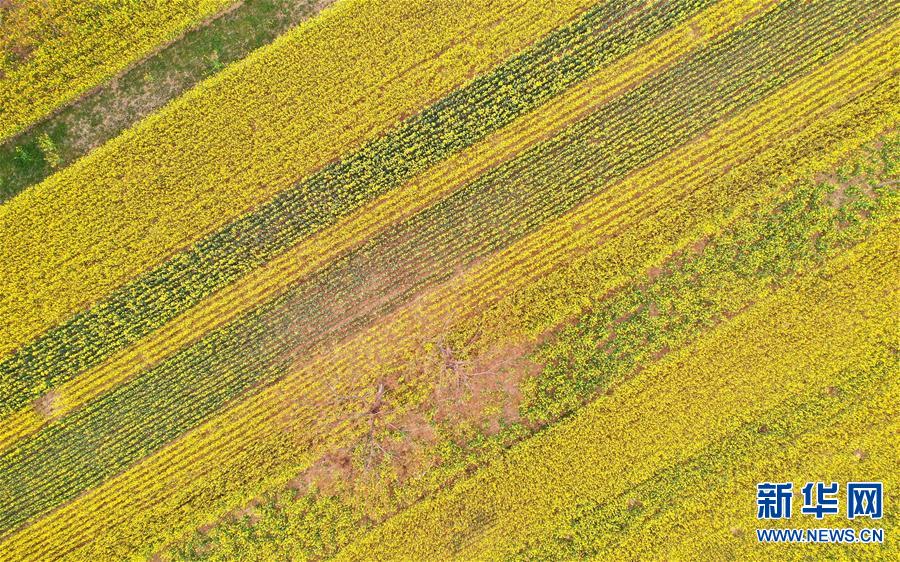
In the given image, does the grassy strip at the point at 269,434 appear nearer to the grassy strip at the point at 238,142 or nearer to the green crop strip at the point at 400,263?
the green crop strip at the point at 400,263

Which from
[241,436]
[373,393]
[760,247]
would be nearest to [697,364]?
[760,247]

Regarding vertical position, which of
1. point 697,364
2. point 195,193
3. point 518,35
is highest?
point 518,35

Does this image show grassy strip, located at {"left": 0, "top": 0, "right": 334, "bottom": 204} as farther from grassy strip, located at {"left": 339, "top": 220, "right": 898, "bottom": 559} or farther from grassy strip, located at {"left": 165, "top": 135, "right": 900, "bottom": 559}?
grassy strip, located at {"left": 339, "top": 220, "right": 898, "bottom": 559}

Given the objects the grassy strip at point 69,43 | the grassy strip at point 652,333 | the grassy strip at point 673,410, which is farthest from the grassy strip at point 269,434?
the grassy strip at point 69,43

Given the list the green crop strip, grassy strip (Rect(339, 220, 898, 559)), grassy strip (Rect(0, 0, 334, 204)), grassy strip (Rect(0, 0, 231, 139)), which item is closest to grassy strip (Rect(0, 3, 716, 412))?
the green crop strip

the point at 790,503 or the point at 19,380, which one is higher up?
the point at 19,380

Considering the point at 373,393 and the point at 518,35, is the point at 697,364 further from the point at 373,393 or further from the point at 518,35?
the point at 518,35

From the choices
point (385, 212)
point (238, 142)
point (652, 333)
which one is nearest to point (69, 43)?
point (238, 142)

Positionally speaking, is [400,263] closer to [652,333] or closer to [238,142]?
[238,142]
